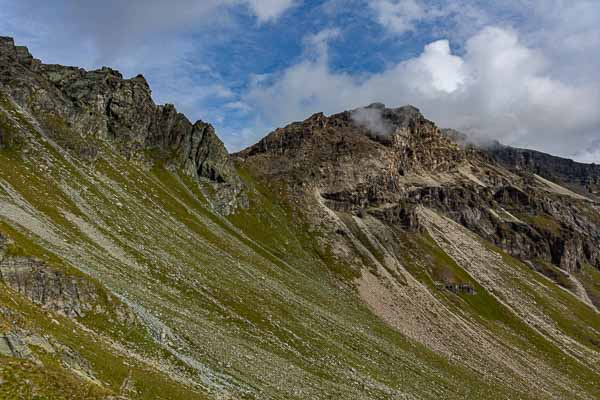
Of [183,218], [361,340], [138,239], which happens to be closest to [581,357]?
[361,340]

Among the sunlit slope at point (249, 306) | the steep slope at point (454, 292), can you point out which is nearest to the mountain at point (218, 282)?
the sunlit slope at point (249, 306)

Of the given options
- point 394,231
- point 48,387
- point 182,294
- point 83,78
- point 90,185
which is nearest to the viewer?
point 48,387

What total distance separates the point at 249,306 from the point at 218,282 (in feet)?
23.8

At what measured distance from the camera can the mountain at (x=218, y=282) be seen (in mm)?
37562

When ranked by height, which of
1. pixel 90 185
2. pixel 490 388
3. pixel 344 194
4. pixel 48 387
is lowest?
pixel 490 388

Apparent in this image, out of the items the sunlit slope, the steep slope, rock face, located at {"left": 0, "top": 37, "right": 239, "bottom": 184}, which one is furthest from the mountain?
the steep slope

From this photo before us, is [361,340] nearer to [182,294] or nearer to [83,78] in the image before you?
[182,294]

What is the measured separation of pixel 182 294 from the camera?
58.9 meters

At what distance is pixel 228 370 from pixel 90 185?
187ft

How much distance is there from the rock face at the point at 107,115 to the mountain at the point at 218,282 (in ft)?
2.18

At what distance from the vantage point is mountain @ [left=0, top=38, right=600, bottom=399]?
3756 centimetres

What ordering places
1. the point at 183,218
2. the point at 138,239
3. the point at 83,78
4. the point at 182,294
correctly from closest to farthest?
the point at 182,294, the point at 138,239, the point at 183,218, the point at 83,78

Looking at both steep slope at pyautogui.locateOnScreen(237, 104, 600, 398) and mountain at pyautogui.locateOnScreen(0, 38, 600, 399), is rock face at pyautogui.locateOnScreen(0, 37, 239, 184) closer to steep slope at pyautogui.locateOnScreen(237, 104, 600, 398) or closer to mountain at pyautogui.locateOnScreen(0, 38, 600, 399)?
mountain at pyautogui.locateOnScreen(0, 38, 600, 399)

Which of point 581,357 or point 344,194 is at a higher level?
point 344,194
